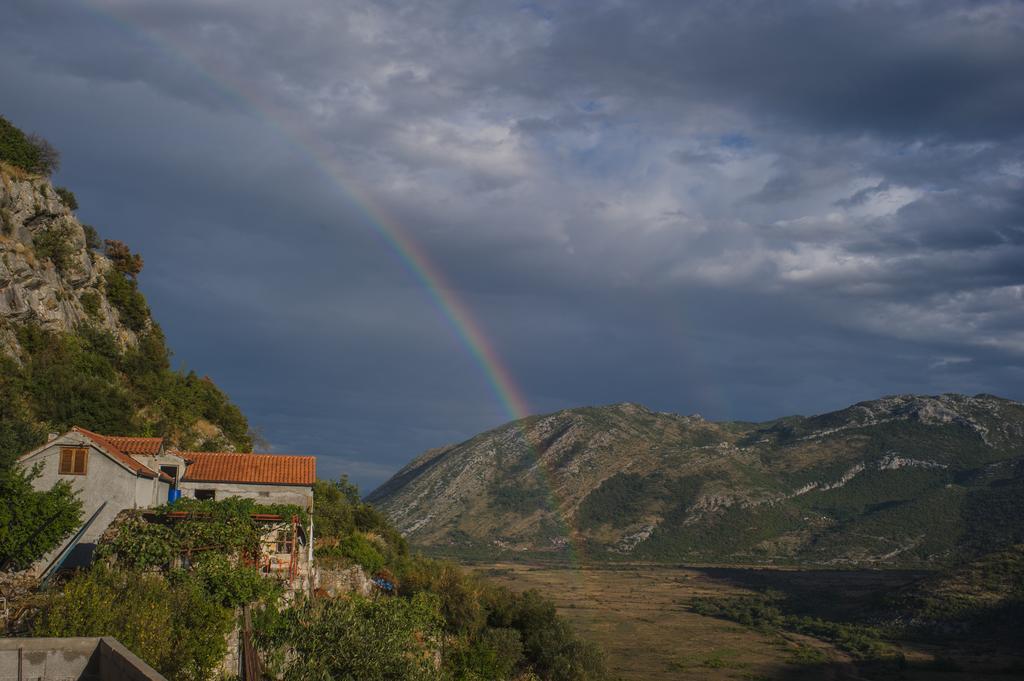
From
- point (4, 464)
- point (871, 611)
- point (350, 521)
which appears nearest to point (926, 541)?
Result: point (871, 611)

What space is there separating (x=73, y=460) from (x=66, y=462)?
0.28 meters

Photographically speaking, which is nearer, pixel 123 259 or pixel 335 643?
pixel 335 643

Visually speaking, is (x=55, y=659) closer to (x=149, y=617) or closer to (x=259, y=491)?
(x=149, y=617)

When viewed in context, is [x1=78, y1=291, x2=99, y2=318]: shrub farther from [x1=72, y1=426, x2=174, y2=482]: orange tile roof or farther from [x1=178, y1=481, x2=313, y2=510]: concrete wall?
[x1=178, y1=481, x2=313, y2=510]: concrete wall

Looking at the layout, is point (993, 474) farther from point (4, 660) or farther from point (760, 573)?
point (4, 660)

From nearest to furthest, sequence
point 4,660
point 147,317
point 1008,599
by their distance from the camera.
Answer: point 4,660 < point 147,317 < point 1008,599

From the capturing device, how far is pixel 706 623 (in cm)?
10756

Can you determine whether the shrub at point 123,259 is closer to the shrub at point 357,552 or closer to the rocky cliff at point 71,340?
the rocky cliff at point 71,340

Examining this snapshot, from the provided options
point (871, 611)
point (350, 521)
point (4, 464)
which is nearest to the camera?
point (4, 464)

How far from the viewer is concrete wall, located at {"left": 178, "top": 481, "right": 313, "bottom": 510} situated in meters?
38.1

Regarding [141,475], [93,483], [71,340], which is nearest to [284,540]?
[141,475]

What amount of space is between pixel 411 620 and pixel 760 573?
121687mm

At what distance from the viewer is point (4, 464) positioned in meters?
31.8

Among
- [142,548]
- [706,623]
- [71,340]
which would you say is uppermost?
[71,340]
